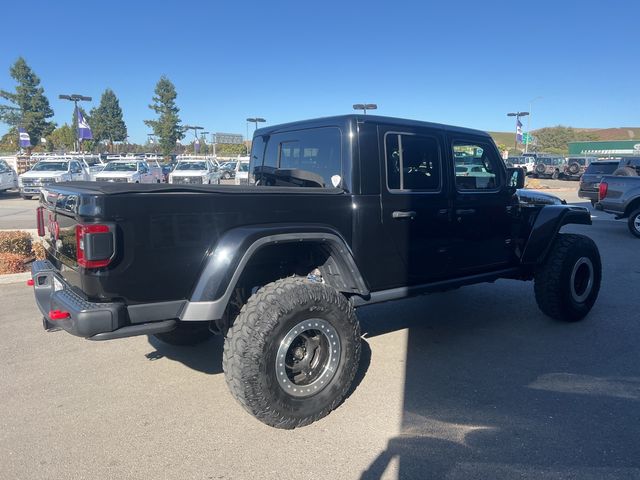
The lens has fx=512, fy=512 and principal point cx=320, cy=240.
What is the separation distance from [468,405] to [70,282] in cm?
288

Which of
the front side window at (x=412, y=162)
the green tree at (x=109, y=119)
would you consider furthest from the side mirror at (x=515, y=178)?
the green tree at (x=109, y=119)

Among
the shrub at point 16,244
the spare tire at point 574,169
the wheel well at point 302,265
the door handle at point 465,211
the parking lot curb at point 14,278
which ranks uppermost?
the spare tire at point 574,169

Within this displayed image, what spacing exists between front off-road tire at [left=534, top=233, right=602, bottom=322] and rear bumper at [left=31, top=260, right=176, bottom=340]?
3.98 m

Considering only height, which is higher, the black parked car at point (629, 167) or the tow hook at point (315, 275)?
the black parked car at point (629, 167)

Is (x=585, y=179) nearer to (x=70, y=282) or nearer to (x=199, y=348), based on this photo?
(x=199, y=348)

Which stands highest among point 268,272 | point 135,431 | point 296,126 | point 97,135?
point 97,135

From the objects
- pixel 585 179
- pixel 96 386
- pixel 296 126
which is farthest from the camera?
pixel 585 179

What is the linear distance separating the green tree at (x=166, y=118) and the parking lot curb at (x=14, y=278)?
66.5 metres

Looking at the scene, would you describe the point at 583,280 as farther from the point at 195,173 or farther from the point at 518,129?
the point at 518,129

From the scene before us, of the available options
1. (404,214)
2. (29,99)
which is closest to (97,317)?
(404,214)

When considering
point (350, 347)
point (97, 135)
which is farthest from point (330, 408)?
point (97, 135)

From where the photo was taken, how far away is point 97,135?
3123 inches

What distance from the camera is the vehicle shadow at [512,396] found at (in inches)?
117

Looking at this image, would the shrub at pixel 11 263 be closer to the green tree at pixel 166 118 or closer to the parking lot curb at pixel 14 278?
the parking lot curb at pixel 14 278
